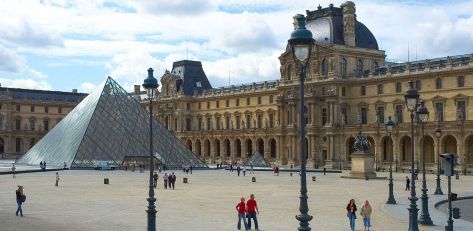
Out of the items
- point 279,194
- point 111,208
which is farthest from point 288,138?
point 111,208

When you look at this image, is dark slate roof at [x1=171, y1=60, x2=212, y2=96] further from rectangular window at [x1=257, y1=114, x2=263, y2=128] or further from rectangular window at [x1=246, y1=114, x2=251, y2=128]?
rectangular window at [x1=257, y1=114, x2=263, y2=128]

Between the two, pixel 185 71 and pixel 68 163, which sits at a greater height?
pixel 185 71

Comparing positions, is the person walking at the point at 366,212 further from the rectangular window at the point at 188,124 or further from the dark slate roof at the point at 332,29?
the rectangular window at the point at 188,124

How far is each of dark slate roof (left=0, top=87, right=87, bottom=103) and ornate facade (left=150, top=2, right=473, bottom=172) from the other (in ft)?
113

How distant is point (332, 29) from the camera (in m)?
71.1

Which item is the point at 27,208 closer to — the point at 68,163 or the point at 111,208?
the point at 111,208

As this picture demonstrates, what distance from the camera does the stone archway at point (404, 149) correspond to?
64438mm

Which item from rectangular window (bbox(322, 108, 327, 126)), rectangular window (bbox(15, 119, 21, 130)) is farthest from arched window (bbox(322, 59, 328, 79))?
rectangular window (bbox(15, 119, 21, 130))

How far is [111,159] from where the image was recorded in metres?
64.0

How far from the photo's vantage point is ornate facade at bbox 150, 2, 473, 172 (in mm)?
60938

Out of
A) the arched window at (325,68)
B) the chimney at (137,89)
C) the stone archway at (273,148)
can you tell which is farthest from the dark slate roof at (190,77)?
the arched window at (325,68)

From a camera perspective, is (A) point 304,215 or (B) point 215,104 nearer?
(A) point 304,215

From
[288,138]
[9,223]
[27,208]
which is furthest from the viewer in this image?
[288,138]

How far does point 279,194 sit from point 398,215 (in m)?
10.8
